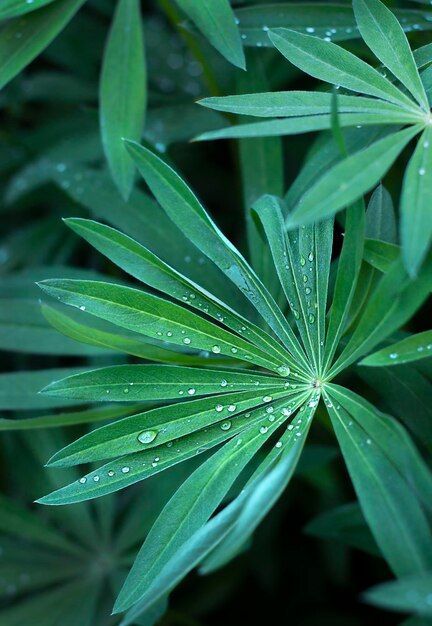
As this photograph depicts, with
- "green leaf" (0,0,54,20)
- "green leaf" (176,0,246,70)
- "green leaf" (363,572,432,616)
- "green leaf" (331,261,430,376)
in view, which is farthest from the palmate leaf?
"green leaf" (0,0,54,20)

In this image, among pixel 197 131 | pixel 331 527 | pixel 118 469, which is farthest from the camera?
pixel 197 131

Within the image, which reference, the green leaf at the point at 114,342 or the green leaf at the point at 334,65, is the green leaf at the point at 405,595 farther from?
the green leaf at the point at 334,65

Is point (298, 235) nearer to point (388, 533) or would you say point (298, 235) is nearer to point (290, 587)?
point (388, 533)

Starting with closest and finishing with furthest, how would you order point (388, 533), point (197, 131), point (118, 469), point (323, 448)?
1. point (388, 533)
2. point (118, 469)
3. point (323, 448)
4. point (197, 131)

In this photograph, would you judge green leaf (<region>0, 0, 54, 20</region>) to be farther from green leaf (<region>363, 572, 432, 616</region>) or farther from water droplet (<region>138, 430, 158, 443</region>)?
green leaf (<region>363, 572, 432, 616</region>)

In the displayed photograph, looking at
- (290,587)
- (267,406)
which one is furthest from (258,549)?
(267,406)

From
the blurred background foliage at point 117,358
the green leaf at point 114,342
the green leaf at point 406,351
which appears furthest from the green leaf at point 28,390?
the green leaf at point 406,351
